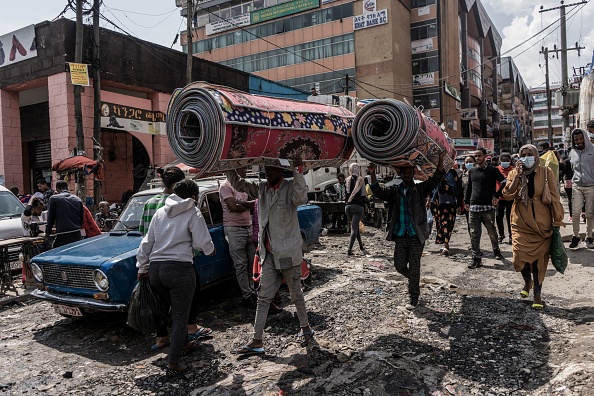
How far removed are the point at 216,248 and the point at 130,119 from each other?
448 inches

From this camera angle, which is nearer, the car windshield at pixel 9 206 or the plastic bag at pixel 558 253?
the plastic bag at pixel 558 253

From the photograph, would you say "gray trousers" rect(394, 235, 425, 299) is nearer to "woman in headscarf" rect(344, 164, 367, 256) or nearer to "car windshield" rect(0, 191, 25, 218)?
"woman in headscarf" rect(344, 164, 367, 256)

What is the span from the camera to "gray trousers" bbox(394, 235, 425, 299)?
16.4ft

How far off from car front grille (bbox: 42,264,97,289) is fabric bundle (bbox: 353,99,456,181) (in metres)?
3.21

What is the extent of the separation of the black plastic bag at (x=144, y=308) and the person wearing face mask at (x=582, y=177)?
264 inches

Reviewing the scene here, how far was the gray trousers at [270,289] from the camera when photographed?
165 inches

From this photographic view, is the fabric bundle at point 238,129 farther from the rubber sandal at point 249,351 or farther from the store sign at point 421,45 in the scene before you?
the store sign at point 421,45

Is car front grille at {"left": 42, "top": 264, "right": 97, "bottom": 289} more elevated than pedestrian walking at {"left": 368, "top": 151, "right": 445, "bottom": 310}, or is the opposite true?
pedestrian walking at {"left": 368, "top": 151, "right": 445, "bottom": 310}

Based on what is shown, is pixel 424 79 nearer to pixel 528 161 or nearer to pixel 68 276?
pixel 528 161

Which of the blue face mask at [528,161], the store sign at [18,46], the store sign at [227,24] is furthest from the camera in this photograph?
the store sign at [227,24]

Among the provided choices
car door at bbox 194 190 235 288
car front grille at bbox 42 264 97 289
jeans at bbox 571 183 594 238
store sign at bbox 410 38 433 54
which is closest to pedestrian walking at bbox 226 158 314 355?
car door at bbox 194 190 235 288

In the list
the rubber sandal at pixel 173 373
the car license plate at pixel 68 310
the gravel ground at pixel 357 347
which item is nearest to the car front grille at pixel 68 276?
the car license plate at pixel 68 310

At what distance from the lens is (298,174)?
13.4 ft

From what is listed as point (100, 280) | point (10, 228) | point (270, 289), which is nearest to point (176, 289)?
point (270, 289)
